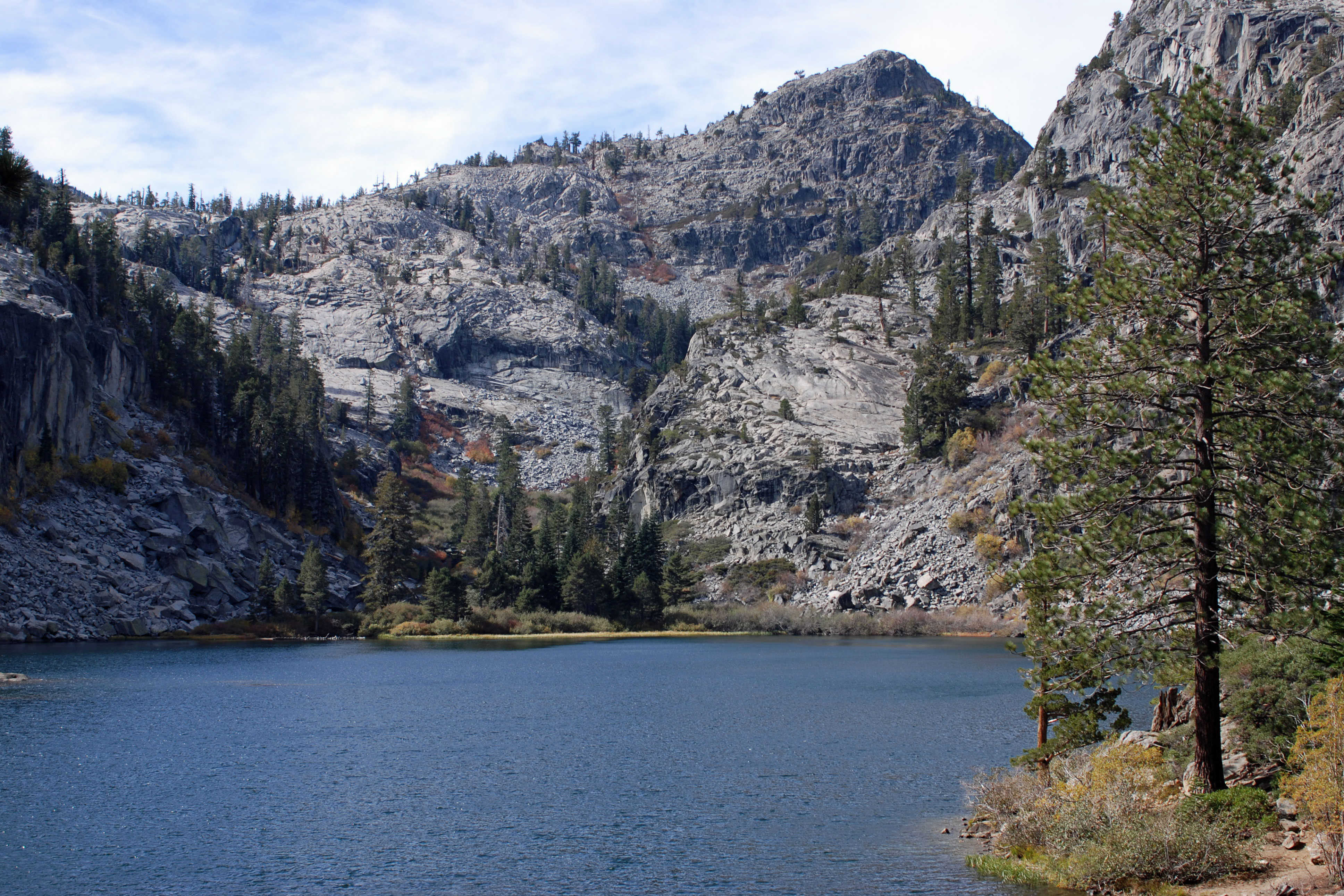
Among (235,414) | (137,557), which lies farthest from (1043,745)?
(235,414)

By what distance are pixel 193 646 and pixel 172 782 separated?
59.4 m

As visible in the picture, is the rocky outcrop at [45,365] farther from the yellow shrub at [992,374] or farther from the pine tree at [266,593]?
the yellow shrub at [992,374]

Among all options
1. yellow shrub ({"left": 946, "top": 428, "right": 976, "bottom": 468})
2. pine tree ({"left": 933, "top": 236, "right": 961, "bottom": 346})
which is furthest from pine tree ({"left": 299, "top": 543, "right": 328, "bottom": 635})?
pine tree ({"left": 933, "top": 236, "right": 961, "bottom": 346})

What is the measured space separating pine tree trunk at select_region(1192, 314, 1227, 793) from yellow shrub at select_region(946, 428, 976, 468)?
10598 centimetres

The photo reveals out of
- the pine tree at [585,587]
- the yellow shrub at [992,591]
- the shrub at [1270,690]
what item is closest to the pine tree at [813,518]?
the yellow shrub at [992,591]

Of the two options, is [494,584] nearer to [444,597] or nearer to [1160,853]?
[444,597]

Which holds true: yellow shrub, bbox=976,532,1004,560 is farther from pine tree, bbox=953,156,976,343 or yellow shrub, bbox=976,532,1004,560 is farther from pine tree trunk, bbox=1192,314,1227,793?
pine tree trunk, bbox=1192,314,1227,793

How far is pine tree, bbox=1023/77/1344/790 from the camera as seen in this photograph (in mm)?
19844

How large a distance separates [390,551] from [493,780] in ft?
253

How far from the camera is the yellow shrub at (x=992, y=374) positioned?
430 feet

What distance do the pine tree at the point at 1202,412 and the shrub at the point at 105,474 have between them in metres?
104

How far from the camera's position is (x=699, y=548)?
448ft

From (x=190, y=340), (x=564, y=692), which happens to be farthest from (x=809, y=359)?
(x=564, y=692)

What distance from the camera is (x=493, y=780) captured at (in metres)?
34.4
